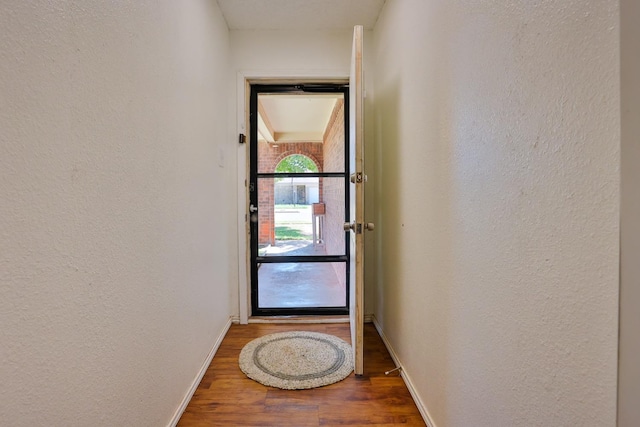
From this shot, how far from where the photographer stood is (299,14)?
7.23ft

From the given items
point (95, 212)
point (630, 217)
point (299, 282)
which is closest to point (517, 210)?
point (630, 217)

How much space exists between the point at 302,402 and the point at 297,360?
0.38 m

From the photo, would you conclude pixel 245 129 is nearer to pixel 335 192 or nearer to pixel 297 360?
pixel 335 192

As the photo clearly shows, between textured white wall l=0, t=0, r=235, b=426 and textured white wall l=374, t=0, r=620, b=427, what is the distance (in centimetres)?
114

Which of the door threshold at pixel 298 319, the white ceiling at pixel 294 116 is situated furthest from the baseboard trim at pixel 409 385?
the white ceiling at pixel 294 116

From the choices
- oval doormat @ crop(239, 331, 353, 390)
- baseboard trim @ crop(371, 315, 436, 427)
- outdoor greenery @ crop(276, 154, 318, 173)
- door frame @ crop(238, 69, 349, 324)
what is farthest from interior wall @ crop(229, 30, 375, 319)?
baseboard trim @ crop(371, 315, 436, 427)

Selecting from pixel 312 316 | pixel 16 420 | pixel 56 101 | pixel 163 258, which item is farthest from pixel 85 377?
pixel 312 316

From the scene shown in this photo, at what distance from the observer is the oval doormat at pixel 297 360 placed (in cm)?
172

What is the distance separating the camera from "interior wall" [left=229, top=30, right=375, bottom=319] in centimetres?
242

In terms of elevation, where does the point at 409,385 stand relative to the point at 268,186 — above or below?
below

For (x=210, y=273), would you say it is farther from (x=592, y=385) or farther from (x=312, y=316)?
(x=592, y=385)

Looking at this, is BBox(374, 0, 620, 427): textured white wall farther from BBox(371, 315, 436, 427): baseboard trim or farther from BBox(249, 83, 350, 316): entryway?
BBox(249, 83, 350, 316): entryway

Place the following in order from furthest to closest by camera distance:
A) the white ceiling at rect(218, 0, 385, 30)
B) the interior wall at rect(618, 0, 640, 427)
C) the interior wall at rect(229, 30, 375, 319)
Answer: the interior wall at rect(229, 30, 375, 319) < the white ceiling at rect(218, 0, 385, 30) < the interior wall at rect(618, 0, 640, 427)

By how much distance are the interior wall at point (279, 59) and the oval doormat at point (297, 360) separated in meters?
0.94
